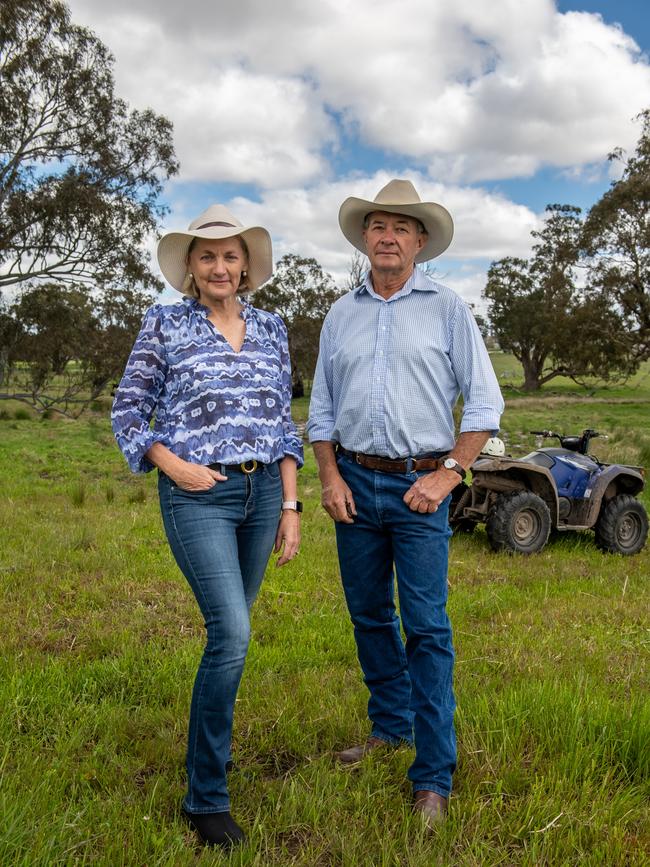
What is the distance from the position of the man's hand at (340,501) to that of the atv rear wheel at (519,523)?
169 inches

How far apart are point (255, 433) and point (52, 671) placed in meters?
2.00

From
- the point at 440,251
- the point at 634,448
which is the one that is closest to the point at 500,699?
the point at 440,251

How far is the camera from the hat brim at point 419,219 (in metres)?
3.30

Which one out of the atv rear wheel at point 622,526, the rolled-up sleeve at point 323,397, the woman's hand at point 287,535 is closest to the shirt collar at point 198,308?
the rolled-up sleeve at point 323,397

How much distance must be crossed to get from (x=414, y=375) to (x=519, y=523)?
4619 millimetres

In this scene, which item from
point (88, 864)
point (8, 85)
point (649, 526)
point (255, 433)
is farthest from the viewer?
point (8, 85)

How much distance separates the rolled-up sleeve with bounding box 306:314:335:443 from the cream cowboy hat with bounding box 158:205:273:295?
0.48m

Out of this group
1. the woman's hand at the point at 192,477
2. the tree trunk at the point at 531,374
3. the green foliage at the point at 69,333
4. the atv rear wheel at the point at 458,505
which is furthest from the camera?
the tree trunk at the point at 531,374

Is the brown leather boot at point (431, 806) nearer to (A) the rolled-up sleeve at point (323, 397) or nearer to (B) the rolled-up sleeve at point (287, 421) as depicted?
(B) the rolled-up sleeve at point (287, 421)

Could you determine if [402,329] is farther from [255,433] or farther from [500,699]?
[500,699]

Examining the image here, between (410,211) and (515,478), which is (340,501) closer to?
(410,211)

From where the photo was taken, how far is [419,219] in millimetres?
3393

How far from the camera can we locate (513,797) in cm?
297

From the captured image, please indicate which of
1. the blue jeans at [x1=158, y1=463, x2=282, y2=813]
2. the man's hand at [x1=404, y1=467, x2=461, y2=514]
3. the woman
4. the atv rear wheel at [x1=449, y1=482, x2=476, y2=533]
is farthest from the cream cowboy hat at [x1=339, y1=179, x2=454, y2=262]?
the atv rear wheel at [x1=449, y1=482, x2=476, y2=533]
